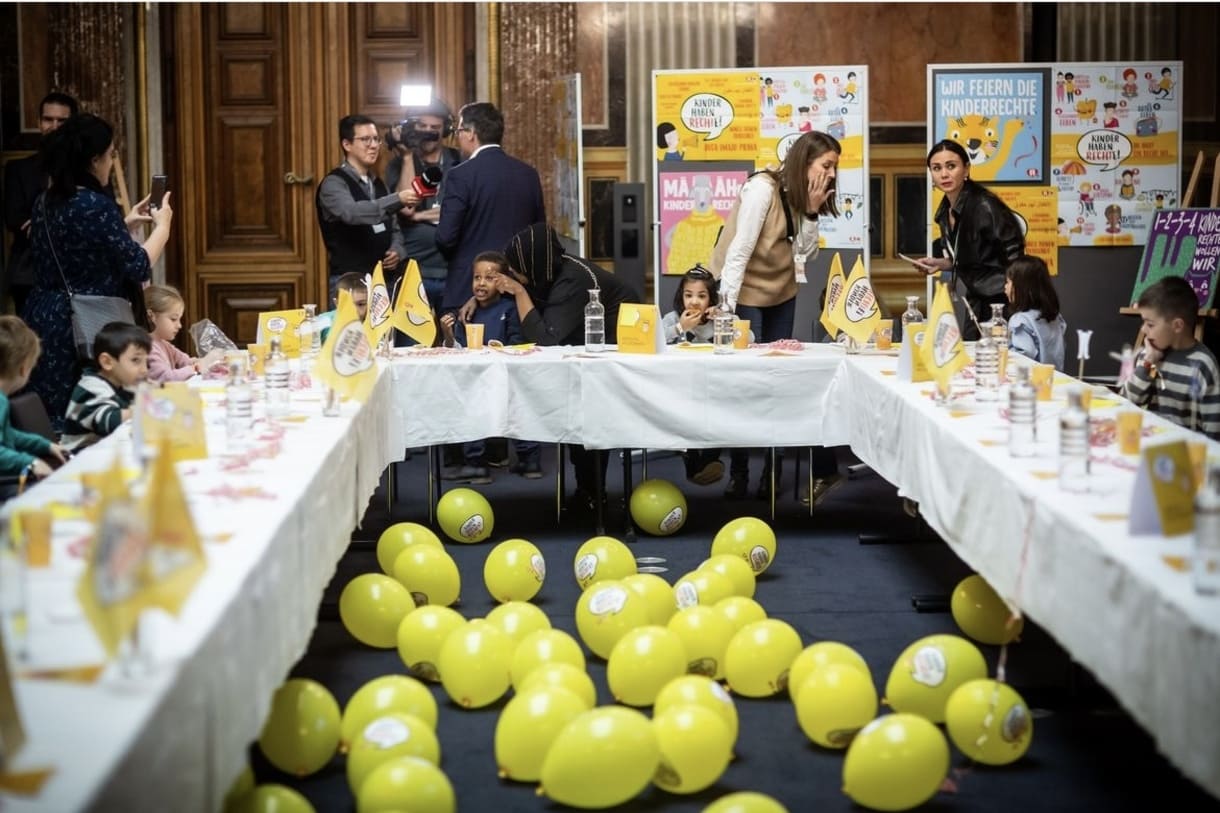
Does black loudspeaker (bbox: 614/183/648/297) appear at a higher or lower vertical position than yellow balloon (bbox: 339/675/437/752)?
higher

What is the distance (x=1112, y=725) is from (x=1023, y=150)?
16.0ft

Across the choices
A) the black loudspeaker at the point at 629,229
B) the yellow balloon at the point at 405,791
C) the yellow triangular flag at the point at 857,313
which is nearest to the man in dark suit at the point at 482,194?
the black loudspeaker at the point at 629,229

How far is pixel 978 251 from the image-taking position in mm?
Result: 6285

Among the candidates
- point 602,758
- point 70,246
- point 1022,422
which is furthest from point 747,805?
point 70,246

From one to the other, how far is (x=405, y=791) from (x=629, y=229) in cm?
552

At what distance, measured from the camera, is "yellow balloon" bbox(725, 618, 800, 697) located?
374 centimetres

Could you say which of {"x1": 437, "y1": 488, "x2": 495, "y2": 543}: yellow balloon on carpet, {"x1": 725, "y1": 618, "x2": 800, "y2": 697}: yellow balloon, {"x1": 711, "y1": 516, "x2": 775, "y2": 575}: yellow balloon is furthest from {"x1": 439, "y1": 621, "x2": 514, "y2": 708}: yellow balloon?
{"x1": 437, "y1": 488, "x2": 495, "y2": 543}: yellow balloon on carpet

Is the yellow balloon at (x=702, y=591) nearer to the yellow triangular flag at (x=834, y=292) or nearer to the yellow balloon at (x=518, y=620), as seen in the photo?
the yellow balloon at (x=518, y=620)

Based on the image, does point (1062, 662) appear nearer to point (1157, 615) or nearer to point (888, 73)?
point (1157, 615)

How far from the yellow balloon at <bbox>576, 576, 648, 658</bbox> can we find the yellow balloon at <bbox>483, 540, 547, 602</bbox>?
61 centimetres

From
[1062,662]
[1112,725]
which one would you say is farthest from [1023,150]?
[1112,725]

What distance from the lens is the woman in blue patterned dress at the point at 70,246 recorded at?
523 cm

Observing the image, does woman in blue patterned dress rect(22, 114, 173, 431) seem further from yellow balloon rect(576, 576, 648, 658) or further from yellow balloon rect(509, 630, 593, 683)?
yellow balloon rect(509, 630, 593, 683)

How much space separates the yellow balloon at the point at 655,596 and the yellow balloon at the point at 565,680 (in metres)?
0.63
